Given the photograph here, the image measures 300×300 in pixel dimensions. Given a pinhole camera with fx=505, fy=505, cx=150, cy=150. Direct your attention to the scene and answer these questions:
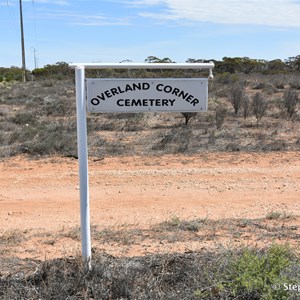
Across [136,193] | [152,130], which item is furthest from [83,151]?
[152,130]

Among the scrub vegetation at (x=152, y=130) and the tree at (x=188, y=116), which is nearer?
the scrub vegetation at (x=152, y=130)

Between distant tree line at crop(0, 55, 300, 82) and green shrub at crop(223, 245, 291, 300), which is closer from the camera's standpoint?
green shrub at crop(223, 245, 291, 300)

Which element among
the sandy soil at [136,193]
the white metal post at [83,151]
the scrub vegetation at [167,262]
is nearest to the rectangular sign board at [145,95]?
the white metal post at [83,151]

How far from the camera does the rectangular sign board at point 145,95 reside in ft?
13.7

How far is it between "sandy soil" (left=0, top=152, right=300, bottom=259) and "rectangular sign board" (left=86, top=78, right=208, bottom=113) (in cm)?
165

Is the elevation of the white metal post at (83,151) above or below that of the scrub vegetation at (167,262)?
above

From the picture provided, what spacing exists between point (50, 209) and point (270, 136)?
309 inches

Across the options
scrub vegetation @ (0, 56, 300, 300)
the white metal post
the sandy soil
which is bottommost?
the sandy soil

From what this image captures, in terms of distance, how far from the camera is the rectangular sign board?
13.7 feet

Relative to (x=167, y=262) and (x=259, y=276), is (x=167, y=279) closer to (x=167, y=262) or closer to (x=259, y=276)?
(x=167, y=262)

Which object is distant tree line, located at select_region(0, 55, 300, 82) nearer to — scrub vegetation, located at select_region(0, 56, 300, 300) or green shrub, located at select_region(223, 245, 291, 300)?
scrub vegetation, located at select_region(0, 56, 300, 300)

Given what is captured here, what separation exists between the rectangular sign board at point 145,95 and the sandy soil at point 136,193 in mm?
1648

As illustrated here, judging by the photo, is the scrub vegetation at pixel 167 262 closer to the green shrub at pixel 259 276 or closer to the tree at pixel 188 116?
the green shrub at pixel 259 276

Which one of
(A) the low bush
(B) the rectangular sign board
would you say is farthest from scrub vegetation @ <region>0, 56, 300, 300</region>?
(B) the rectangular sign board
